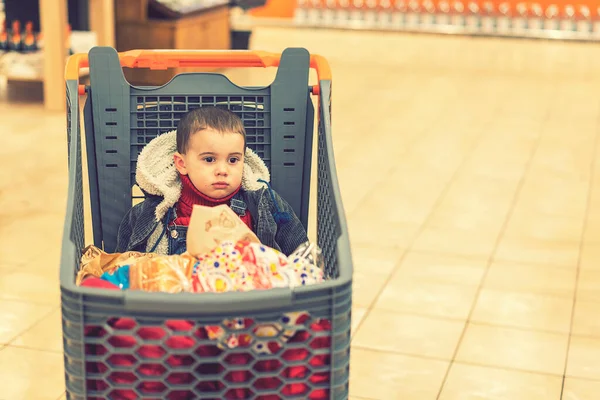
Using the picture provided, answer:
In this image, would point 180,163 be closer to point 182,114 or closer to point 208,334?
point 182,114

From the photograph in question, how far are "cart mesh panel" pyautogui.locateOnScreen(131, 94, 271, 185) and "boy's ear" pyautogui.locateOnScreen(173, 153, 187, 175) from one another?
Answer: 89 mm

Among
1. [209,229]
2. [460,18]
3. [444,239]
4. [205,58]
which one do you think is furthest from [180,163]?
[460,18]

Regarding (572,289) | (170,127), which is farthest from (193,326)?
(572,289)

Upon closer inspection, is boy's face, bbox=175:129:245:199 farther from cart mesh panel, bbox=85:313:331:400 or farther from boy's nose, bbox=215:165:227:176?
cart mesh panel, bbox=85:313:331:400

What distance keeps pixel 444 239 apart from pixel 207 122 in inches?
83.0

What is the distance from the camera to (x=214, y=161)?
1.98 meters

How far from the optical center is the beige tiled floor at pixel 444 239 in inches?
108

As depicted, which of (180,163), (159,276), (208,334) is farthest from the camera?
(180,163)

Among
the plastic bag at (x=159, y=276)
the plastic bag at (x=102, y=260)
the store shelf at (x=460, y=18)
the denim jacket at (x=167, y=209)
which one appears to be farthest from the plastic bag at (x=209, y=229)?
the store shelf at (x=460, y=18)

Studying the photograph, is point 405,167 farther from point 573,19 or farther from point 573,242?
point 573,19

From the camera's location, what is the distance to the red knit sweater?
6.78ft

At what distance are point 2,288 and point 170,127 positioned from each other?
1.42 metres

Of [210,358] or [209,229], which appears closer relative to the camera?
[210,358]

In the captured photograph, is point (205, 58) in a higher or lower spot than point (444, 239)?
higher
